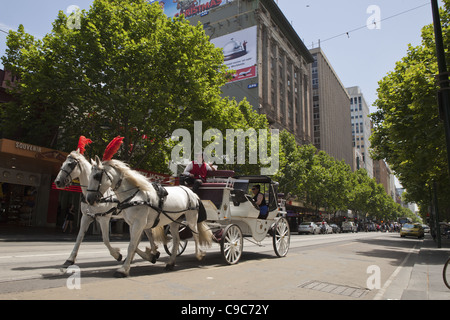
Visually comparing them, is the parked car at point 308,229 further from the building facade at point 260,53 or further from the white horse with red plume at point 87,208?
the white horse with red plume at point 87,208

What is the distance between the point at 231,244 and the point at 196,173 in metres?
1.98

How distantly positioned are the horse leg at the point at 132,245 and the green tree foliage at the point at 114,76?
39.6ft

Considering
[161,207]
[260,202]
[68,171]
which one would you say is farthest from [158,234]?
[260,202]

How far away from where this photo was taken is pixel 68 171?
21.2 ft

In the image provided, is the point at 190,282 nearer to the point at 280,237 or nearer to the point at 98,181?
the point at 98,181

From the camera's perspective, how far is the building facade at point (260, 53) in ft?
159

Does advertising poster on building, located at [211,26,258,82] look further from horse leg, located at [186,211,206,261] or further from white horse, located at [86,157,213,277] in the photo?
white horse, located at [86,157,213,277]

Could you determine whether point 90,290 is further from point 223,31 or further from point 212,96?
point 223,31

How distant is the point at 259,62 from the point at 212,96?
3185cm

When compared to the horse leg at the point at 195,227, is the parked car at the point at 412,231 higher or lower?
lower

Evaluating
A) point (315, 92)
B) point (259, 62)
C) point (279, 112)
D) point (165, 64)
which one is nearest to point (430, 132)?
point (165, 64)

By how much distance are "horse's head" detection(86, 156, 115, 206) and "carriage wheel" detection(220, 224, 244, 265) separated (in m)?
2.86

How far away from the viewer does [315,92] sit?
8762cm

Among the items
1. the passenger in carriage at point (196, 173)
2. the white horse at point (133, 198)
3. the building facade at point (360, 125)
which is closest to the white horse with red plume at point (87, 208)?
the white horse at point (133, 198)
